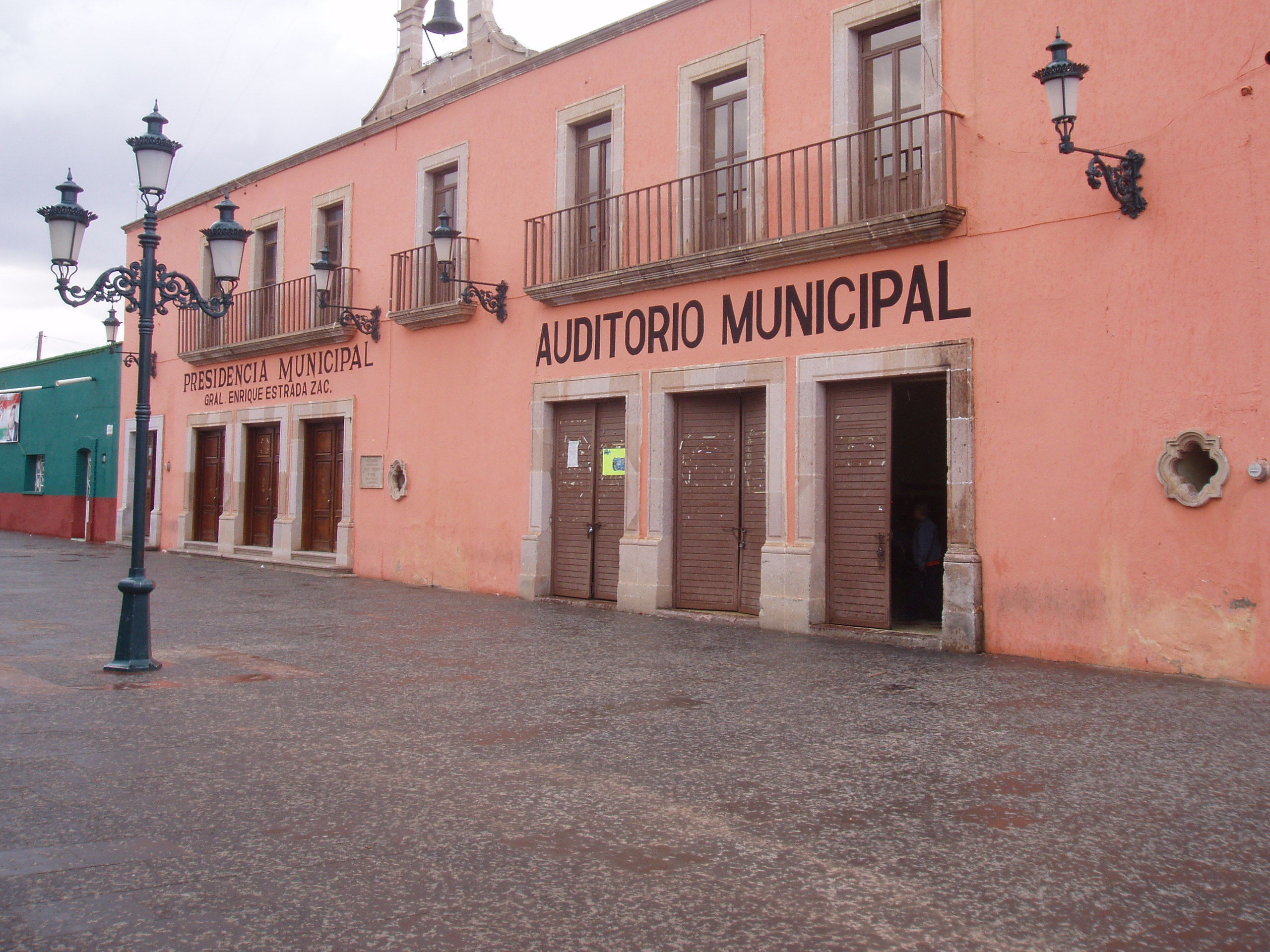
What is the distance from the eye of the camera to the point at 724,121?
1209cm

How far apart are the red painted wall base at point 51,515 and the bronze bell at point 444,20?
1418cm

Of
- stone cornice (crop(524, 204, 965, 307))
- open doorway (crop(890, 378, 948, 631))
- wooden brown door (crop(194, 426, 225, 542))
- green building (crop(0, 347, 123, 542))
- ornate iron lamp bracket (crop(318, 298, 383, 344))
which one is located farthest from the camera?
green building (crop(0, 347, 123, 542))

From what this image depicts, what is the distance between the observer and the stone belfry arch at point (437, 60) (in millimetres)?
15711

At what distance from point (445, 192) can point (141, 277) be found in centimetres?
801

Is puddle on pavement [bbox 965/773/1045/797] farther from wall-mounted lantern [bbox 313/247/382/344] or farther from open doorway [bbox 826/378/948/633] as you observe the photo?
wall-mounted lantern [bbox 313/247/382/344]

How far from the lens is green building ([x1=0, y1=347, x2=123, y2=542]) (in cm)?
2566

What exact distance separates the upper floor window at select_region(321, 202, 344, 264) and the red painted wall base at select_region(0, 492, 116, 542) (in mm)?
10300

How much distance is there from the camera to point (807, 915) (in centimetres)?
344

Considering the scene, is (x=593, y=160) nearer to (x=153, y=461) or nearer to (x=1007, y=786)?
(x=1007, y=786)

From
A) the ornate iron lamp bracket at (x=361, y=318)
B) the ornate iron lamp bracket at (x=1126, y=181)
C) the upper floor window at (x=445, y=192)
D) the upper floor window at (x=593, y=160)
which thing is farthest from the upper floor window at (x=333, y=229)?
the ornate iron lamp bracket at (x=1126, y=181)

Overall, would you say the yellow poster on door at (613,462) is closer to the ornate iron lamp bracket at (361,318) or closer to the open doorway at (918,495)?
the open doorway at (918,495)

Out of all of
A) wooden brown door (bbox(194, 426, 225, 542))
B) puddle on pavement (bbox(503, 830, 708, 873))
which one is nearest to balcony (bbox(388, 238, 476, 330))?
wooden brown door (bbox(194, 426, 225, 542))

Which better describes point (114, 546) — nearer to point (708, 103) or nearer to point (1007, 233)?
point (708, 103)

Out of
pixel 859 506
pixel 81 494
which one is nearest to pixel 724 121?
pixel 859 506
